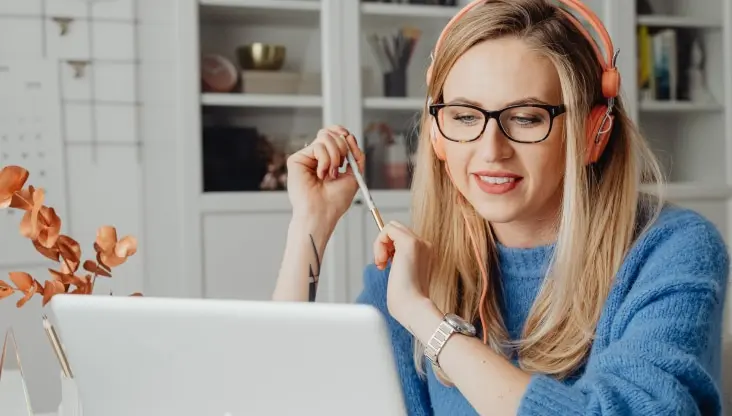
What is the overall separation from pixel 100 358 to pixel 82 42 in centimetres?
→ 256

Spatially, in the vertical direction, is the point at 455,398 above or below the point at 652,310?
below

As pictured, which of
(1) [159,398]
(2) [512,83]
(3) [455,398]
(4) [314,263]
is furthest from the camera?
(4) [314,263]

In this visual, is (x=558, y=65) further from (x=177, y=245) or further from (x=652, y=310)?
(x=177, y=245)

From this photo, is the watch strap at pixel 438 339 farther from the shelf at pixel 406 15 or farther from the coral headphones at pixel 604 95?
the shelf at pixel 406 15

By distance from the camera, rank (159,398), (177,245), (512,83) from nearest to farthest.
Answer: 1. (159,398)
2. (512,83)
3. (177,245)

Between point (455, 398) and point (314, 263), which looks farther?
point (314, 263)

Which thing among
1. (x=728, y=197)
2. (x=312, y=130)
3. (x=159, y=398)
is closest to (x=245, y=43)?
(x=312, y=130)

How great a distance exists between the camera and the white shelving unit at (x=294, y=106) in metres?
2.94

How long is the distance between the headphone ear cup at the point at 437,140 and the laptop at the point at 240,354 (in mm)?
661

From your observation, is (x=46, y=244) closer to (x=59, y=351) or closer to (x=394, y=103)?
(x=59, y=351)

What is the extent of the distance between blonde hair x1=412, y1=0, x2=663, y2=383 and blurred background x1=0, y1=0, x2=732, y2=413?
5.78 feet

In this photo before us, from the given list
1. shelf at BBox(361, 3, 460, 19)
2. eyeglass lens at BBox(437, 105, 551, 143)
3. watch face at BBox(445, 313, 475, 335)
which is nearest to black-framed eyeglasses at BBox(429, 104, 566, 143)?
eyeglass lens at BBox(437, 105, 551, 143)

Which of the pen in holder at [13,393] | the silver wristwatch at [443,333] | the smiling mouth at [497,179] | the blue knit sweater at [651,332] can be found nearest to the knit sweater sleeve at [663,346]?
the blue knit sweater at [651,332]

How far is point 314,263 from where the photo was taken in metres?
1.34
